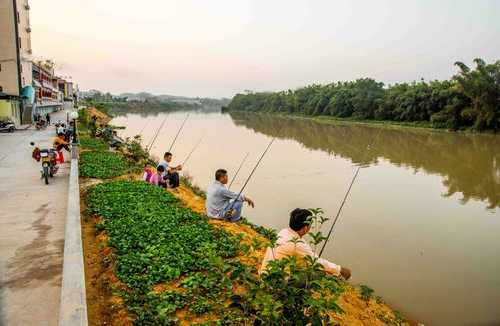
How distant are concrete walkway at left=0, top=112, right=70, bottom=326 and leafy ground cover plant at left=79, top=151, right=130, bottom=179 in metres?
0.92

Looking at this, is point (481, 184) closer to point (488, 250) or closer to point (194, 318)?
point (488, 250)

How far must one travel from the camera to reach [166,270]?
4.83 m

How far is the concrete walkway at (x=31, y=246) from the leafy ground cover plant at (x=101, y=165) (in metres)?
0.92

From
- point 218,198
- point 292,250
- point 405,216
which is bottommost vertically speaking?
point 405,216

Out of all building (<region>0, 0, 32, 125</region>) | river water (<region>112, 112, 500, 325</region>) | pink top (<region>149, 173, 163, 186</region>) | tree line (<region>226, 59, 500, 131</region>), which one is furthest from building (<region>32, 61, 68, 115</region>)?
tree line (<region>226, 59, 500, 131</region>)

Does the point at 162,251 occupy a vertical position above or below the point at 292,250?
below

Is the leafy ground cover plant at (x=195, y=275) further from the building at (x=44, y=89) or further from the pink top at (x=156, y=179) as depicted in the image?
the building at (x=44, y=89)

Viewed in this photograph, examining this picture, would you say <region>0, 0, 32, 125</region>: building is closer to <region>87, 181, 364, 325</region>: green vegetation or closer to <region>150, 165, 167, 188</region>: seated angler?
<region>150, 165, 167, 188</region>: seated angler

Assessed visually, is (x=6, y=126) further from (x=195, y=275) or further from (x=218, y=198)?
(x=195, y=275)

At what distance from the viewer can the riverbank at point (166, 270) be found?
387 cm

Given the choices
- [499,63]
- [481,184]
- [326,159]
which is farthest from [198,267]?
[499,63]

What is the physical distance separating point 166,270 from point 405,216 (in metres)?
8.27

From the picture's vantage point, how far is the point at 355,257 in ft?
25.8

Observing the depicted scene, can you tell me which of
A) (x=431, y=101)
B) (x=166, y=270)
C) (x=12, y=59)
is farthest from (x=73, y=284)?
(x=431, y=101)
